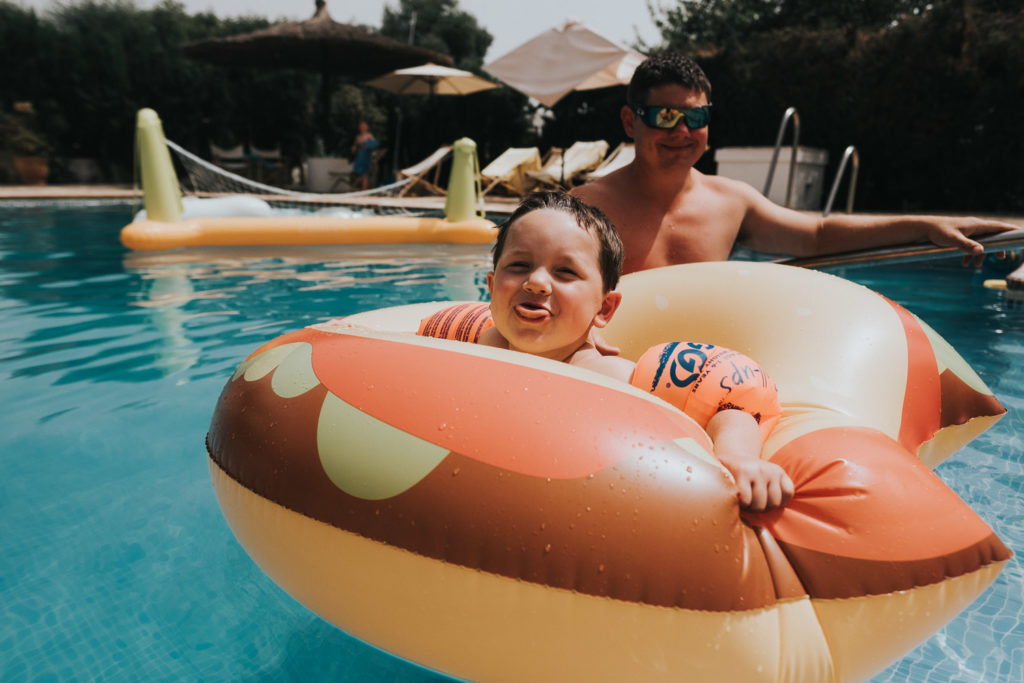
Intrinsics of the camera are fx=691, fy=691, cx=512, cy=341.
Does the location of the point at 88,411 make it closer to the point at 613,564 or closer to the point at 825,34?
the point at 613,564

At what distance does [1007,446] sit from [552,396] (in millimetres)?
2622

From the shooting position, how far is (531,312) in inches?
A: 64.1

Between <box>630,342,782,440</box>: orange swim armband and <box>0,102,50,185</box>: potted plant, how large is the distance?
20.2 meters

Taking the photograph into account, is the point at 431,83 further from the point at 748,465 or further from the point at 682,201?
the point at 748,465

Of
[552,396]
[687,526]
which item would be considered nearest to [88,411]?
[552,396]

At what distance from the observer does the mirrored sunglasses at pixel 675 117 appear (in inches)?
99.9

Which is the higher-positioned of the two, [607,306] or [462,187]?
[607,306]

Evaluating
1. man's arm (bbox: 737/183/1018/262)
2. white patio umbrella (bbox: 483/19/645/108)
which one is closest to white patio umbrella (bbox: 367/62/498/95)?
white patio umbrella (bbox: 483/19/645/108)

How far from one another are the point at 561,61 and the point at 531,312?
948cm

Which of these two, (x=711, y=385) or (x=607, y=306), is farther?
(x=607, y=306)

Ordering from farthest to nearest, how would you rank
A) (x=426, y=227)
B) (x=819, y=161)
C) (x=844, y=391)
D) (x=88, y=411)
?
(x=819, y=161), (x=426, y=227), (x=88, y=411), (x=844, y=391)

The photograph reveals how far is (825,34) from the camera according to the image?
1127 centimetres

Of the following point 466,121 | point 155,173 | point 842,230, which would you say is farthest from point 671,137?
point 466,121

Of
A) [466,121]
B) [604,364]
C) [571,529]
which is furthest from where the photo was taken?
[466,121]
